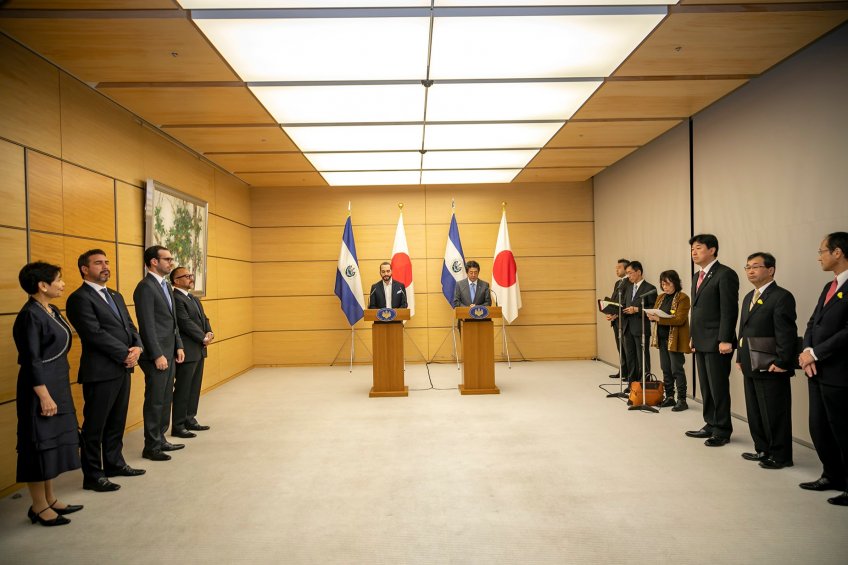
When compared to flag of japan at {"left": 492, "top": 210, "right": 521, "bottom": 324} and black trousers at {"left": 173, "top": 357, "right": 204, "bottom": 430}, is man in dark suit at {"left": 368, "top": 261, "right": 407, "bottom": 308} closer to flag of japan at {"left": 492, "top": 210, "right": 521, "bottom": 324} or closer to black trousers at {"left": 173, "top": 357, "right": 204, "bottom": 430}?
flag of japan at {"left": 492, "top": 210, "right": 521, "bottom": 324}

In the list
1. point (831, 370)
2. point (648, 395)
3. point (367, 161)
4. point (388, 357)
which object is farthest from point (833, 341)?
point (367, 161)

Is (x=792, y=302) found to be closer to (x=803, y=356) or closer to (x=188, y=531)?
(x=803, y=356)

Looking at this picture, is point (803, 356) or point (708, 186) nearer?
point (803, 356)

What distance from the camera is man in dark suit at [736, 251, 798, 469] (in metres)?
3.54

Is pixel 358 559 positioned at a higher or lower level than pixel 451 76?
lower

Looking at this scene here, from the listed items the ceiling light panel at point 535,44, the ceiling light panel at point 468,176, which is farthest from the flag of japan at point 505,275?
the ceiling light panel at point 535,44

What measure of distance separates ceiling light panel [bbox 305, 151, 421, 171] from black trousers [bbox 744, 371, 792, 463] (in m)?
4.69

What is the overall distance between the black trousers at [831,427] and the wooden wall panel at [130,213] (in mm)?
5771

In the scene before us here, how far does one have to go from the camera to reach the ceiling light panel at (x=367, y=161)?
268 inches

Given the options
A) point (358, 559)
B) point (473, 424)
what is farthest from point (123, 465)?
point (473, 424)

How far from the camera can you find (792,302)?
3.56 metres

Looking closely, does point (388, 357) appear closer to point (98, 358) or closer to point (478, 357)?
point (478, 357)

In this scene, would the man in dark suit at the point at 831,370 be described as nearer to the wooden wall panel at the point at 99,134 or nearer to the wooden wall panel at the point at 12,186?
the wooden wall panel at the point at 12,186

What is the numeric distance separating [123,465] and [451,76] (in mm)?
3993
